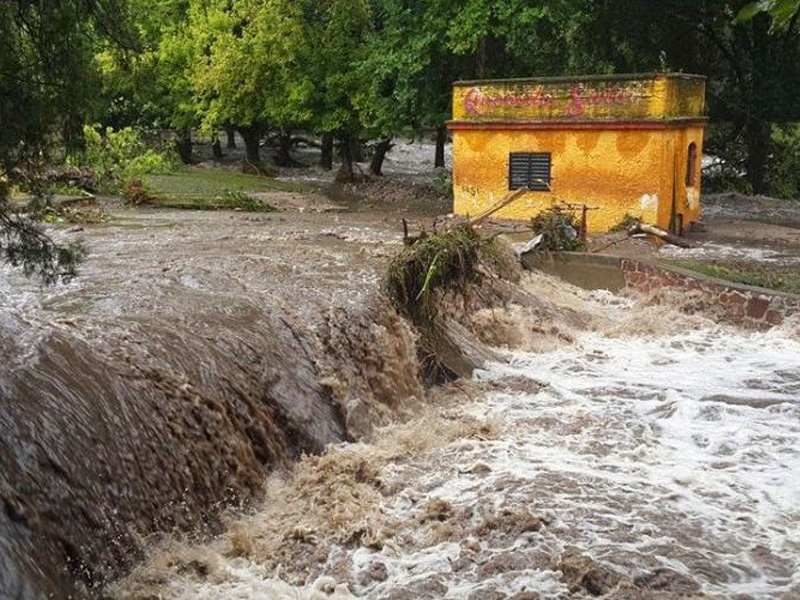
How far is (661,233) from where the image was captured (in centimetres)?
1730

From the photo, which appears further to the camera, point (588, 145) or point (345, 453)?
point (588, 145)

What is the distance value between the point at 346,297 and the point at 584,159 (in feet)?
30.3

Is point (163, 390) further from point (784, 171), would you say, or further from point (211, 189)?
point (784, 171)

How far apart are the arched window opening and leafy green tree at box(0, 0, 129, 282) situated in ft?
51.4

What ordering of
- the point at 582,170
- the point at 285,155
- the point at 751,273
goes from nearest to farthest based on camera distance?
the point at 751,273 < the point at 582,170 < the point at 285,155

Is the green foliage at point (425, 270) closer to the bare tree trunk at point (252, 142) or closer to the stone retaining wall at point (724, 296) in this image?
the stone retaining wall at point (724, 296)

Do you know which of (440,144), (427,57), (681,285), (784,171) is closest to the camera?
(681,285)

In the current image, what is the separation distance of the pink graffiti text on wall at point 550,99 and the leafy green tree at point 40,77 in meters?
14.2

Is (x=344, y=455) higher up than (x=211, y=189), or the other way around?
(x=211, y=189)

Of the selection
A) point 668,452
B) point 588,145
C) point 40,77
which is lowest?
point 668,452

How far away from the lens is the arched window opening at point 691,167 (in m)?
18.9

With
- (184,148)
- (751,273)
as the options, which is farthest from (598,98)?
(184,148)

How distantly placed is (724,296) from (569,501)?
7185mm

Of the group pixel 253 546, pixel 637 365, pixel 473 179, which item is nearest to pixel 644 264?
pixel 637 365
